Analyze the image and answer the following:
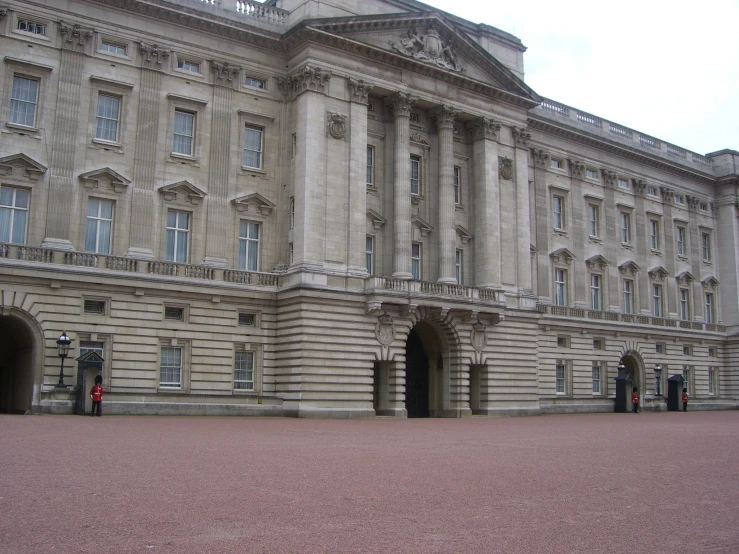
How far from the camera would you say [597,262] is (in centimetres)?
6200

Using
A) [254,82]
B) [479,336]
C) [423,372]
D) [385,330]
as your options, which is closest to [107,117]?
[254,82]

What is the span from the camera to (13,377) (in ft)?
128

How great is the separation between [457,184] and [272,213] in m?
13.3

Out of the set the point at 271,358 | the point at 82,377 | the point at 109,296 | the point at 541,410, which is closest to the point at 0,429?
the point at 82,377

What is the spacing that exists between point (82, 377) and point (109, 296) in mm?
4414

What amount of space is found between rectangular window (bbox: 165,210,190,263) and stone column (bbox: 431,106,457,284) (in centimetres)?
1514

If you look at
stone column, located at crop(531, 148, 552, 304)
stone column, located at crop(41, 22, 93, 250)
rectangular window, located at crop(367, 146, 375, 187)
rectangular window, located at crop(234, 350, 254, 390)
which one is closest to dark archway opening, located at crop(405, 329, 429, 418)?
rectangular window, located at crop(367, 146, 375, 187)

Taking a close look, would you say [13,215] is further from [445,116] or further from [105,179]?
[445,116]

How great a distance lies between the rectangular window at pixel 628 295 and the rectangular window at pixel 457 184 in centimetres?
2069

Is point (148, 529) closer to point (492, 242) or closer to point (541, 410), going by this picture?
point (492, 242)

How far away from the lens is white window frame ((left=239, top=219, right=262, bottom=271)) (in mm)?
42969

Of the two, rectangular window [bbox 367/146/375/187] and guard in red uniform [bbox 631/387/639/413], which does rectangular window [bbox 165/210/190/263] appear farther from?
guard in red uniform [bbox 631/387/639/413]

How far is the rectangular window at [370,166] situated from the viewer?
4700 cm

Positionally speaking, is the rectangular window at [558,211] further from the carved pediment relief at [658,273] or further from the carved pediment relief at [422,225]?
the carved pediment relief at [422,225]
